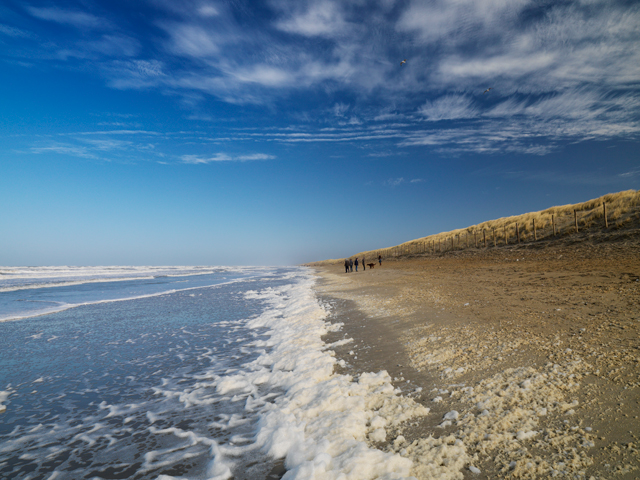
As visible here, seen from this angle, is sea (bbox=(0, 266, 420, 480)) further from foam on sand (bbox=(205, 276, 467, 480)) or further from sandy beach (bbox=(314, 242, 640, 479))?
sandy beach (bbox=(314, 242, 640, 479))

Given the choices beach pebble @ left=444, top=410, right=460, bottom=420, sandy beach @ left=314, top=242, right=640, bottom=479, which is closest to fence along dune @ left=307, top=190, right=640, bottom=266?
sandy beach @ left=314, top=242, right=640, bottom=479

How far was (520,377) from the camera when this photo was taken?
4.28 m

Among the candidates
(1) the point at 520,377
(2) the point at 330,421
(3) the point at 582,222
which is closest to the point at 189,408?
(2) the point at 330,421

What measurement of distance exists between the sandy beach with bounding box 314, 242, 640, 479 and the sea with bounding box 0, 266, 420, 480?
63 centimetres

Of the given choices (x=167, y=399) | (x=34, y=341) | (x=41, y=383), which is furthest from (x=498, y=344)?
(x=34, y=341)

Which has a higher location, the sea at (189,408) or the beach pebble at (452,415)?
the beach pebble at (452,415)

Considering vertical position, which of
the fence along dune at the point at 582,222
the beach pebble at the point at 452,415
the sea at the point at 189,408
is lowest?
the sea at the point at 189,408

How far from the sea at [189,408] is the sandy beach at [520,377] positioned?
25.0 inches

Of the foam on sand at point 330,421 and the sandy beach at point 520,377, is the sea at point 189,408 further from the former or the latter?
the sandy beach at point 520,377

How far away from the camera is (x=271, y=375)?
594cm

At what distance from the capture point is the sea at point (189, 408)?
135 inches

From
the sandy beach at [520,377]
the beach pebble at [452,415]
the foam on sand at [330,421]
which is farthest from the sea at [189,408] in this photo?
the beach pebble at [452,415]

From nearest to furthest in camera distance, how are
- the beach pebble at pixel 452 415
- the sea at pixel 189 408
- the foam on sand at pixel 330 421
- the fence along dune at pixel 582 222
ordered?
1. the foam on sand at pixel 330 421
2. the sea at pixel 189 408
3. the beach pebble at pixel 452 415
4. the fence along dune at pixel 582 222

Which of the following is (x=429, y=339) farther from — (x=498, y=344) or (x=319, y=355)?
(x=319, y=355)
